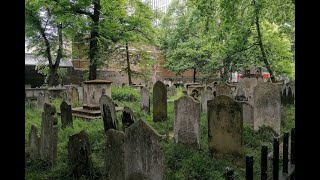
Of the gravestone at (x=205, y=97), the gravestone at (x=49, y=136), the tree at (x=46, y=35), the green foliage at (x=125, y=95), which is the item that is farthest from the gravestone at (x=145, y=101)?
the tree at (x=46, y=35)

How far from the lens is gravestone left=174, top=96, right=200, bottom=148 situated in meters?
6.71

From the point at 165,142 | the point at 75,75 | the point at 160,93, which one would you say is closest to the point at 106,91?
the point at 160,93

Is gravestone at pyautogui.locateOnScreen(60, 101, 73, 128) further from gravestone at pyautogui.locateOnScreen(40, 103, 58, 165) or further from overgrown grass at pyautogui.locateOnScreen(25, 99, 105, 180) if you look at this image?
gravestone at pyautogui.locateOnScreen(40, 103, 58, 165)

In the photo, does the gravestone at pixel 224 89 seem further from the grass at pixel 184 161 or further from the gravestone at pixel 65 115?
the gravestone at pixel 65 115

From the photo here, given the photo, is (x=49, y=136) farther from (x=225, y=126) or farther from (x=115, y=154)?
(x=225, y=126)

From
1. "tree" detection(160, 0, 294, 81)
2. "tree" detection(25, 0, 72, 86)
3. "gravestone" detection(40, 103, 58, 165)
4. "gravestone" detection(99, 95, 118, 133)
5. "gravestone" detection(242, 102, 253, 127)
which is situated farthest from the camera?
"tree" detection(25, 0, 72, 86)

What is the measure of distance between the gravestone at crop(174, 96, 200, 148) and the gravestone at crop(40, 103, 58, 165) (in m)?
2.87

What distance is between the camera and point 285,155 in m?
3.86

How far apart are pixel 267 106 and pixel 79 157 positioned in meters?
5.39

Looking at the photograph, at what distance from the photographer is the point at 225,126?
6109 millimetres

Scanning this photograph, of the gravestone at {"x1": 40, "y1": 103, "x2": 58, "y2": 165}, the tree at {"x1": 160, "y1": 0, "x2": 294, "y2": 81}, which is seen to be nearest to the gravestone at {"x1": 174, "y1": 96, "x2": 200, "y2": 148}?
the gravestone at {"x1": 40, "y1": 103, "x2": 58, "y2": 165}

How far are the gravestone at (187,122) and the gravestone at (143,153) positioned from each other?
267 cm

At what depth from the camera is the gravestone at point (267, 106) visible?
7.83 metres

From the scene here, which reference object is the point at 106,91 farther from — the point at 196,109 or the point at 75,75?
the point at 75,75
